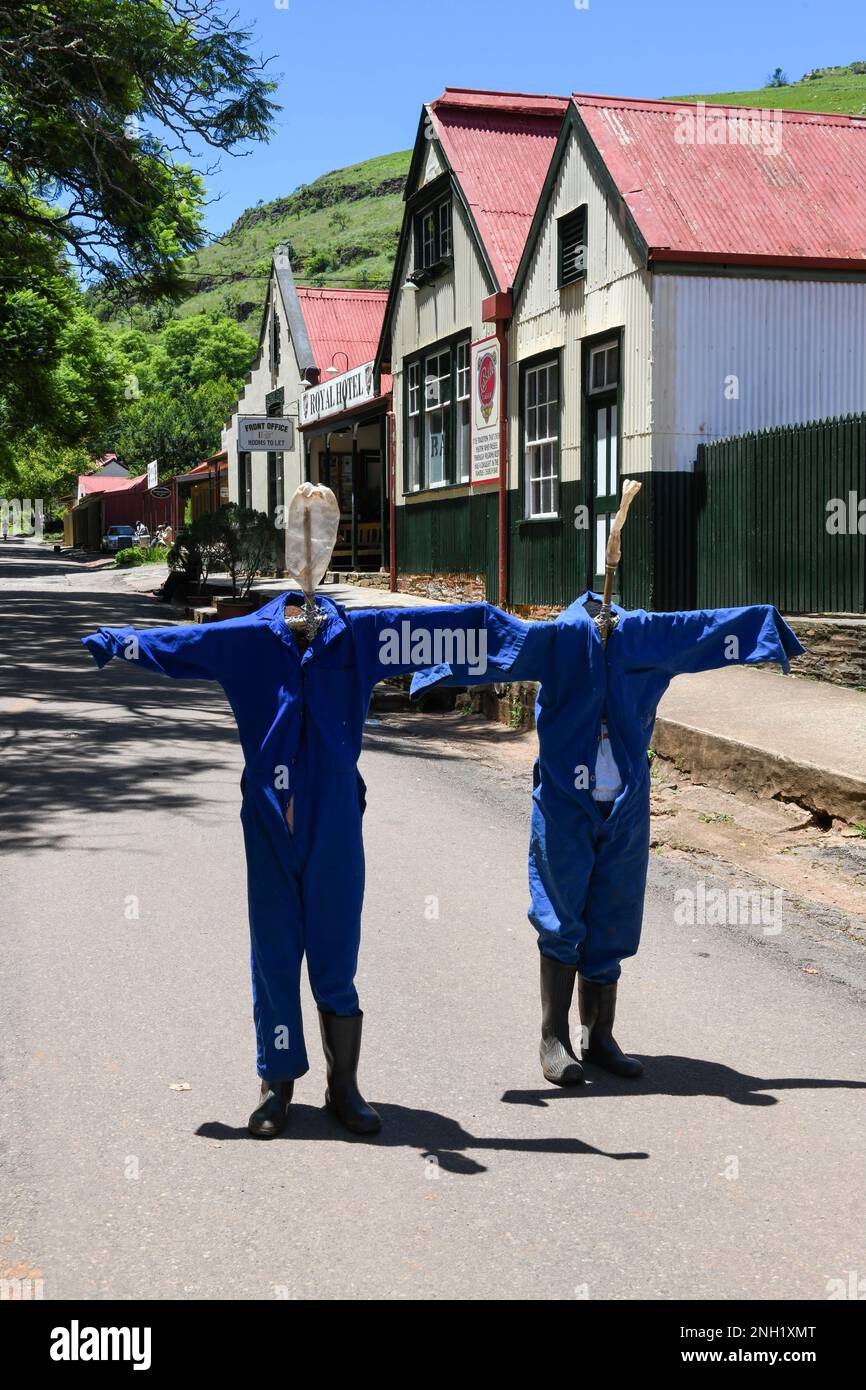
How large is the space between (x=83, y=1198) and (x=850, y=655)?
30.9 ft

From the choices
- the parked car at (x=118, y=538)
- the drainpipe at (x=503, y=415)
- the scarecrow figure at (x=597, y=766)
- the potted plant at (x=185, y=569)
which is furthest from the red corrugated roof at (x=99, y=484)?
the scarecrow figure at (x=597, y=766)

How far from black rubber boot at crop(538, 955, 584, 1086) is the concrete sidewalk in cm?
431

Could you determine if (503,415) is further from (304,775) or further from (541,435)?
(304,775)

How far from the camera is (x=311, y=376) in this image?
32750mm

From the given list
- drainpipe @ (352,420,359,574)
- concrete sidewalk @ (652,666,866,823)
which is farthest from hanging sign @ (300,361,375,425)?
concrete sidewalk @ (652,666,866,823)

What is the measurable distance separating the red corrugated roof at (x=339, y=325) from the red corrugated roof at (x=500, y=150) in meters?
12.6

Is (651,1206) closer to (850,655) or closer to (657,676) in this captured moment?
(657,676)

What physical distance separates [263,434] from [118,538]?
34.2m

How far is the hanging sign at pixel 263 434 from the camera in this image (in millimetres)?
29281

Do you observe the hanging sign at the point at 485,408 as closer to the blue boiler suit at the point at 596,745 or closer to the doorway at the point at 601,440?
the doorway at the point at 601,440

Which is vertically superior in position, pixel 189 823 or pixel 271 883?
pixel 271 883

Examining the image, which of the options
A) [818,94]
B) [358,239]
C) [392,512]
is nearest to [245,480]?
[392,512]

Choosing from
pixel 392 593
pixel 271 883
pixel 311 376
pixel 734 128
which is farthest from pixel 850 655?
pixel 311 376

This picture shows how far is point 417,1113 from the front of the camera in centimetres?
429
